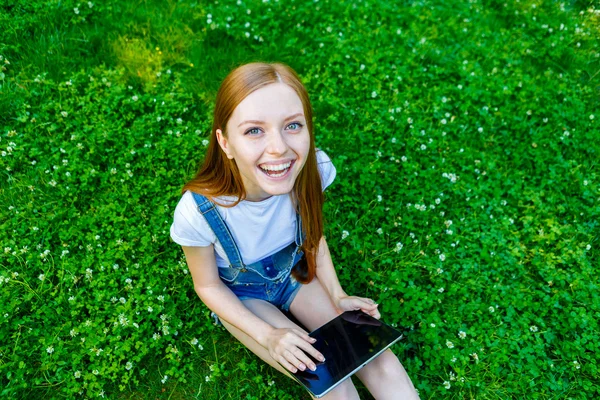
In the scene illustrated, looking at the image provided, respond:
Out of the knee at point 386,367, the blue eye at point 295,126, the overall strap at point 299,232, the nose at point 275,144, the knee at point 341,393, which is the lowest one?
the knee at point 341,393

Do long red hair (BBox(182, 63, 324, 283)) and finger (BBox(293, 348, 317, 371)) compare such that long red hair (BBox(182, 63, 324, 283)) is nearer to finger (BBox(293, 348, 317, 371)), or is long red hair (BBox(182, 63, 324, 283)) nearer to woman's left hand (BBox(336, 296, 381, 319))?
woman's left hand (BBox(336, 296, 381, 319))

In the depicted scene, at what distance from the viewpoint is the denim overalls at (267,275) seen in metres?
2.76

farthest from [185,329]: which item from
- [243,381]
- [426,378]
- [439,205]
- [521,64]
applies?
[521,64]

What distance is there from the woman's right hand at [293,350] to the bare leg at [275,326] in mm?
245

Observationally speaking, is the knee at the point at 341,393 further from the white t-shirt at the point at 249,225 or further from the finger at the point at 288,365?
the white t-shirt at the point at 249,225

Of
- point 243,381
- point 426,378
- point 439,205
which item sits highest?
point 439,205

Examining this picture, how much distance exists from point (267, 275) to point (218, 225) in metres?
0.54

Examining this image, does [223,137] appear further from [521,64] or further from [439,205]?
[521,64]

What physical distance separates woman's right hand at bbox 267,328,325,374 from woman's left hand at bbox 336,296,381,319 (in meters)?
0.43

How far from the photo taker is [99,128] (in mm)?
4062

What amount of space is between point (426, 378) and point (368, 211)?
1385mm

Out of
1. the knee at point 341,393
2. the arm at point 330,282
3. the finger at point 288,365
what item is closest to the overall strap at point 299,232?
the arm at point 330,282

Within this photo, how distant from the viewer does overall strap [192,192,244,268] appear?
245 centimetres

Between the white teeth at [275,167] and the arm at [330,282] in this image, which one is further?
the arm at [330,282]
